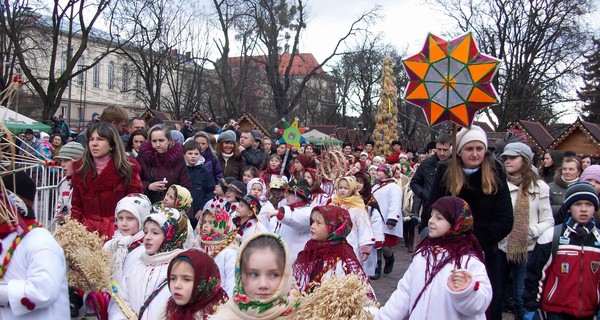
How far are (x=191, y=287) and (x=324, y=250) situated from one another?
2.17 meters

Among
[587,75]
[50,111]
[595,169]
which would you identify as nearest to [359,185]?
[595,169]

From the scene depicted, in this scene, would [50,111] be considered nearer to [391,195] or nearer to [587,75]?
[391,195]

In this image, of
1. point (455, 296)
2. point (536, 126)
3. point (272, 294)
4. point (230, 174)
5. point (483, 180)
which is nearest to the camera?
point (272, 294)

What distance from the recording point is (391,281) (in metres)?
9.31

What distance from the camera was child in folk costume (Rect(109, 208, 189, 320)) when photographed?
4.28 meters

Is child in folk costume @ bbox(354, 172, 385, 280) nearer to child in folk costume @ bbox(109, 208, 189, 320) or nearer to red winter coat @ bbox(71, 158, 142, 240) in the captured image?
red winter coat @ bbox(71, 158, 142, 240)

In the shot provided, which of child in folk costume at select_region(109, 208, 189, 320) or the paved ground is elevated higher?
child in folk costume at select_region(109, 208, 189, 320)

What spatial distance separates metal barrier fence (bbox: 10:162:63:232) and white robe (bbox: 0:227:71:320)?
13.5 ft

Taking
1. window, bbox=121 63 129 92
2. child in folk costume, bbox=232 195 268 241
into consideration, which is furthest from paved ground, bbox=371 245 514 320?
window, bbox=121 63 129 92

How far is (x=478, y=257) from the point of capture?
4074mm

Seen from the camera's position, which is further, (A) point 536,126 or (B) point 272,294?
(A) point 536,126

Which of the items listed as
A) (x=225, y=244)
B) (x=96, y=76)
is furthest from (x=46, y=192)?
(x=96, y=76)

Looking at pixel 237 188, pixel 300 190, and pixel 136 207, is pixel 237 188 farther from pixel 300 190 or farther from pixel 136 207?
pixel 136 207

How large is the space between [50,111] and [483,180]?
23.8 meters
